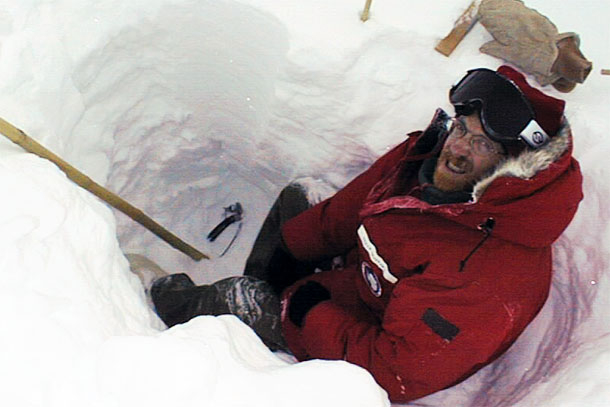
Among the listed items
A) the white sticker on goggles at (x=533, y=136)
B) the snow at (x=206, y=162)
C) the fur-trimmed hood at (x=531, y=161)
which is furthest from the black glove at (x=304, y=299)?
the white sticker on goggles at (x=533, y=136)

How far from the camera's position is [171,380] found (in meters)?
1.03

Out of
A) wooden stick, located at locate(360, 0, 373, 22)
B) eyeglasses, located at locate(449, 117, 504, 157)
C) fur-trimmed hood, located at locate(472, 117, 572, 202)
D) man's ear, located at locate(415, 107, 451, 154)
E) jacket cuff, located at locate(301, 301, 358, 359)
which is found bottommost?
jacket cuff, located at locate(301, 301, 358, 359)

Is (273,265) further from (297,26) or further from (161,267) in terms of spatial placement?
(297,26)

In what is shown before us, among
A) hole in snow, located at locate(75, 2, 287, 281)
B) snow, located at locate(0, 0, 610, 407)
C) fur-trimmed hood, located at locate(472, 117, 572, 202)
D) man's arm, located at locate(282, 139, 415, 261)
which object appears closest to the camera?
snow, located at locate(0, 0, 610, 407)

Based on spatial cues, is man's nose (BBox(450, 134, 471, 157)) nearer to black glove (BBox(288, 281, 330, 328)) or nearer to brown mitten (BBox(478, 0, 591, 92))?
brown mitten (BBox(478, 0, 591, 92))

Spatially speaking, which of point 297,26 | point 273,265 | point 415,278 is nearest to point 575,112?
point 415,278

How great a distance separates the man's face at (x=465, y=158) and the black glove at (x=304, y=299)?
1.67ft

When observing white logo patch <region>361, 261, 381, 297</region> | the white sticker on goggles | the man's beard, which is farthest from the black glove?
the white sticker on goggles

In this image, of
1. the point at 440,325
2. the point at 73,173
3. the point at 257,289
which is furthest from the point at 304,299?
the point at 73,173

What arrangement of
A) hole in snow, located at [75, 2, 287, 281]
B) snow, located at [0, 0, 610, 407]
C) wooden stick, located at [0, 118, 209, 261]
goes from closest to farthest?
snow, located at [0, 0, 610, 407], wooden stick, located at [0, 118, 209, 261], hole in snow, located at [75, 2, 287, 281]

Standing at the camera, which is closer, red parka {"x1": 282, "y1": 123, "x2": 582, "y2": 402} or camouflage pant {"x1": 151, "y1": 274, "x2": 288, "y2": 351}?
red parka {"x1": 282, "y1": 123, "x2": 582, "y2": 402}

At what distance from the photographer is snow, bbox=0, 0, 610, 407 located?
1074 millimetres

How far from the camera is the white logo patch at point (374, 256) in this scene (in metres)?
1.60

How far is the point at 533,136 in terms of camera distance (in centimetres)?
136
